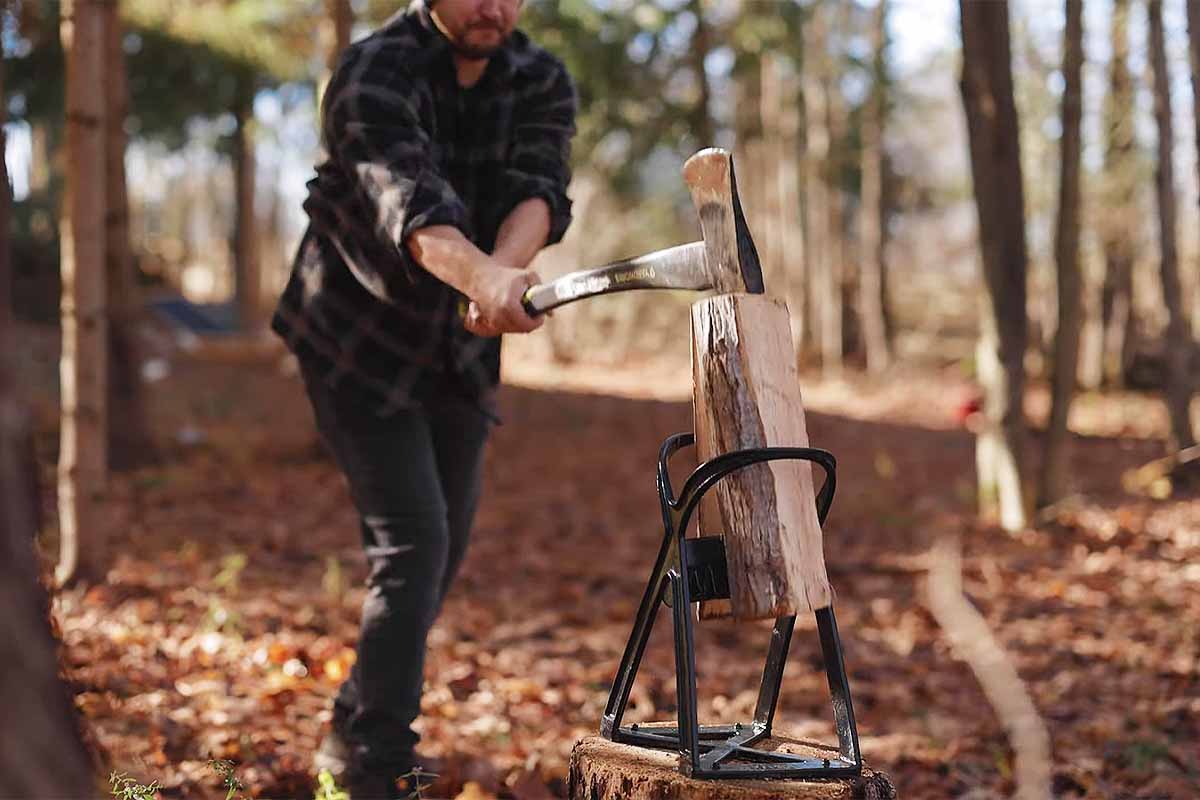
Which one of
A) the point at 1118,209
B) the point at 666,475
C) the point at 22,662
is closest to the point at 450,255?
the point at 666,475

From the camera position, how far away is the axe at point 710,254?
2080mm

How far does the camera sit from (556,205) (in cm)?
301

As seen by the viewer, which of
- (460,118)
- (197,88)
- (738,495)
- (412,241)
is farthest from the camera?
(197,88)

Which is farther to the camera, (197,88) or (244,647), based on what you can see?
(197,88)

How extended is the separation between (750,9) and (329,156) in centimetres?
1251

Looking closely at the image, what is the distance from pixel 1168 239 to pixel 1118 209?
558 cm

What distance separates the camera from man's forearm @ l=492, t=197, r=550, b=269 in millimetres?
2812

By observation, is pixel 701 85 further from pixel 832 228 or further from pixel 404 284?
pixel 404 284

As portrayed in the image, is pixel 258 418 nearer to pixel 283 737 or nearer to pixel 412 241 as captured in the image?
A: pixel 283 737

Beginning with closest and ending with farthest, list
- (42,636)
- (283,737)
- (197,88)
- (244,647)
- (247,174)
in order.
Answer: (42,636)
(283,737)
(244,647)
(197,88)
(247,174)

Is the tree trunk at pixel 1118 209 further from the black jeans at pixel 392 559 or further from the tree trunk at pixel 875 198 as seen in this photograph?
the black jeans at pixel 392 559

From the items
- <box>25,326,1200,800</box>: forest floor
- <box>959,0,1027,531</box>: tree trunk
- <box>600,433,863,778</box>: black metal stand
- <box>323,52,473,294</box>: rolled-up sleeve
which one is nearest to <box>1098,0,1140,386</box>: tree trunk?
<box>25,326,1200,800</box>: forest floor

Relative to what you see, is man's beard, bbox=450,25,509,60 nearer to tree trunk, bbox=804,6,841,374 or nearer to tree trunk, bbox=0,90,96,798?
tree trunk, bbox=0,90,96,798

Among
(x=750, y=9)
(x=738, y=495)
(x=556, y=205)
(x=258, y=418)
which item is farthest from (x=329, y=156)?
(x=750, y=9)
